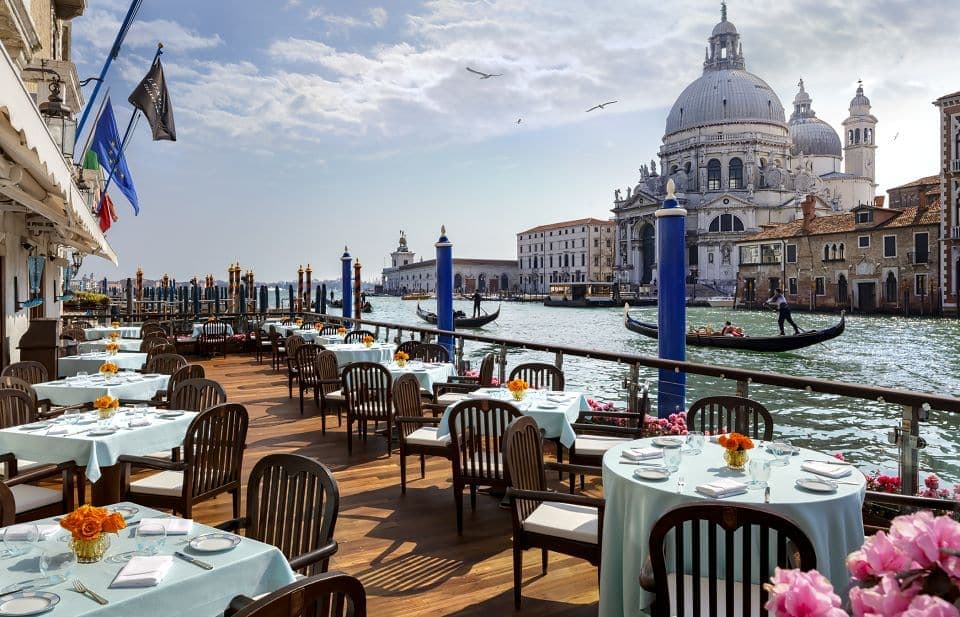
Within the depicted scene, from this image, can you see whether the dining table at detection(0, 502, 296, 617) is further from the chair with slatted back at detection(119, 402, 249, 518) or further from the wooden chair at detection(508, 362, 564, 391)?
the wooden chair at detection(508, 362, 564, 391)

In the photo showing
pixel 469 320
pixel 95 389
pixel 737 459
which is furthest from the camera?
pixel 469 320

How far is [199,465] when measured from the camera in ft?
12.0

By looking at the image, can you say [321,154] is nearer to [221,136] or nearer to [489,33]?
[221,136]

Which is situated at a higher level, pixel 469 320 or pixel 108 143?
pixel 108 143

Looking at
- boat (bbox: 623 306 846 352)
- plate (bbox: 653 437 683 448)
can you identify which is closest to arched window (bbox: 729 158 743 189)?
boat (bbox: 623 306 846 352)

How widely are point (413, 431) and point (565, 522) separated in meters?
2.45

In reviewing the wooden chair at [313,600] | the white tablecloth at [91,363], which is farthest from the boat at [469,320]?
the wooden chair at [313,600]

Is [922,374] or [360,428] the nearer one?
[360,428]

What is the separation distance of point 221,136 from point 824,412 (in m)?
13.7

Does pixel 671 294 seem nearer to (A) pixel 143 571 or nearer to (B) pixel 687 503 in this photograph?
(B) pixel 687 503

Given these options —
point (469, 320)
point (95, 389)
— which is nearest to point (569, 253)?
point (469, 320)

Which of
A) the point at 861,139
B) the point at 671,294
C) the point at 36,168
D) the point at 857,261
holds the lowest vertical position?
the point at 671,294

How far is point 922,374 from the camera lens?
63.8 ft

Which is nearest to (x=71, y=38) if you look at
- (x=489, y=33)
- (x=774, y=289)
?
(x=489, y=33)
